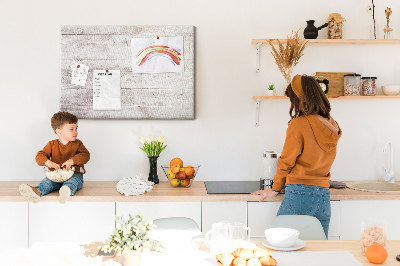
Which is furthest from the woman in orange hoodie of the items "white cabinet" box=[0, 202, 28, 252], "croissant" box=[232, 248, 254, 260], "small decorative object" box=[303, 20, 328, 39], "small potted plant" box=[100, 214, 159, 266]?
"white cabinet" box=[0, 202, 28, 252]

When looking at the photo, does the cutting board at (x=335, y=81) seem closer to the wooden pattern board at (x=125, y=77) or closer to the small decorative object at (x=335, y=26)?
the small decorative object at (x=335, y=26)

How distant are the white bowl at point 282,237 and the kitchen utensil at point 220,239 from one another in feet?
0.70

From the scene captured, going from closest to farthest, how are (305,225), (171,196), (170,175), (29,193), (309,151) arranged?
(305,225)
(309,151)
(29,193)
(171,196)
(170,175)

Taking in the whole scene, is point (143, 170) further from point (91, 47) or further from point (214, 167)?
point (91, 47)

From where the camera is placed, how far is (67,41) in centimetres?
319

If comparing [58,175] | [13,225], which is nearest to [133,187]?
[58,175]

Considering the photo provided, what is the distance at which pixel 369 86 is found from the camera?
3.11m

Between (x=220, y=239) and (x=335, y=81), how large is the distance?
2115mm

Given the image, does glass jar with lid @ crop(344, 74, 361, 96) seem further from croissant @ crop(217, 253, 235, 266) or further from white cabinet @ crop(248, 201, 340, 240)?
croissant @ crop(217, 253, 235, 266)

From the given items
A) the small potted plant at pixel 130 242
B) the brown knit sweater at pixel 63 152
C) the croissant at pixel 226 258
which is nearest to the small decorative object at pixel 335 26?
the brown knit sweater at pixel 63 152

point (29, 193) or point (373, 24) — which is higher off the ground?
point (373, 24)

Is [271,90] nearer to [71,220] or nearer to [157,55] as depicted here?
[157,55]

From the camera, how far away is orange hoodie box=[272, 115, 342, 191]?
2.39 metres

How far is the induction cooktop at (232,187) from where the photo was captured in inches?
109
